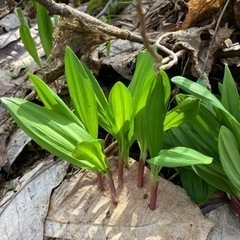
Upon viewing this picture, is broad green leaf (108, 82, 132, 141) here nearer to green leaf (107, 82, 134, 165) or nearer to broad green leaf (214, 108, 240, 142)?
green leaf (107, 82, 134, 165)

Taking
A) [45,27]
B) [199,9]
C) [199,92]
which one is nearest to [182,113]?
[199,92]

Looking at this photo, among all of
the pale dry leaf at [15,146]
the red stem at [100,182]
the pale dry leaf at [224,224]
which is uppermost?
the pale dry leaf at [15,146]

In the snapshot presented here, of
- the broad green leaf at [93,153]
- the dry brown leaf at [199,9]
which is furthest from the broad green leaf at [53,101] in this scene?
the dry brown leaf at [199,9]

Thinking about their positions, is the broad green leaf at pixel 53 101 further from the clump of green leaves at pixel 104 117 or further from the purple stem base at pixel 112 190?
the purple stem base at pixel 112 190

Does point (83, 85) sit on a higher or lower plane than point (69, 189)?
higher

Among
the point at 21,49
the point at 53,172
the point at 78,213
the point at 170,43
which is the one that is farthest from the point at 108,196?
the point at 21,49

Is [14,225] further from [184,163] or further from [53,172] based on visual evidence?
[184,163]

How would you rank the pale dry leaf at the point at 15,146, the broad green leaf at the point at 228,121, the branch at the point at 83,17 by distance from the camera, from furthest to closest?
the pale dry leaf at the point at 15,146
the branch at the point at 83,17
the broad green leaf at the point at 228,121
